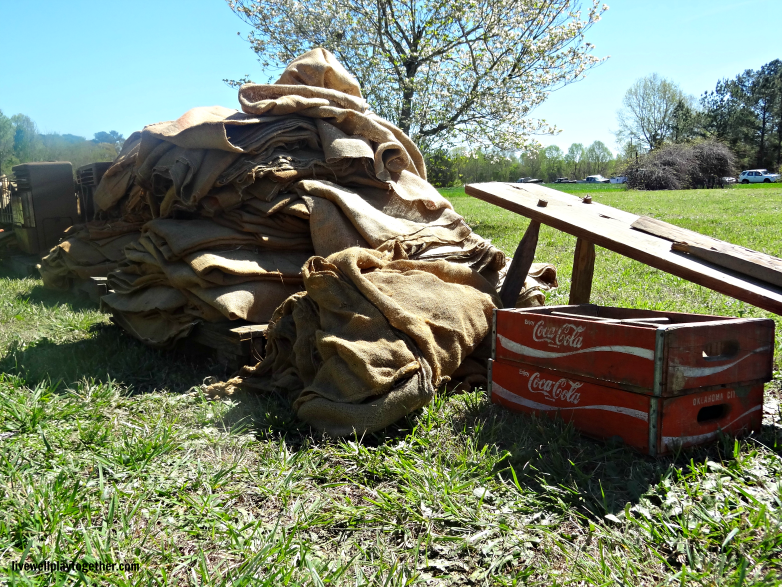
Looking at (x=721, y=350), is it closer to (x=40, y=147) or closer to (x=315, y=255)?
(x=315, y=255)

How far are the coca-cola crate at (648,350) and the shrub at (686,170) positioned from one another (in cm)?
3413

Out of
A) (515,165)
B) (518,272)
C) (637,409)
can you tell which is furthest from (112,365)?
(515,165)

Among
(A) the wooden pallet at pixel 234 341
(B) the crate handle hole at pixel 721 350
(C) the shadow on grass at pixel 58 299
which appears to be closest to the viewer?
(B) the crate handle hole at pixel 721 350

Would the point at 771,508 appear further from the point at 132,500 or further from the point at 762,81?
the point at 762,81

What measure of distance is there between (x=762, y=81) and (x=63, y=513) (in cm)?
6233

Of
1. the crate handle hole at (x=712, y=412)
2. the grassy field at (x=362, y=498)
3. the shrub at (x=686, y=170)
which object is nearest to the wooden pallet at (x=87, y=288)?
the grassy field at (x=362, y=498)

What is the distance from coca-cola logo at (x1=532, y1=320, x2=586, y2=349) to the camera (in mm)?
2789

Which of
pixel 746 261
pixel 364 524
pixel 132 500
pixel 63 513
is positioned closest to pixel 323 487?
pixel 364 524

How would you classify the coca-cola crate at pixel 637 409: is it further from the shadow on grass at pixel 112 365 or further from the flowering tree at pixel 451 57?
the flowering tree at pixel 451 57

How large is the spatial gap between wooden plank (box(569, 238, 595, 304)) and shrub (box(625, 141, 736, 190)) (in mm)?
32753

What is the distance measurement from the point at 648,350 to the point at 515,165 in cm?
6613

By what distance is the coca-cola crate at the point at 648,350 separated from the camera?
250 centimetres

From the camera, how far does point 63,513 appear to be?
6.80 feet

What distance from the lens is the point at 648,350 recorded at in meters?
2.51
